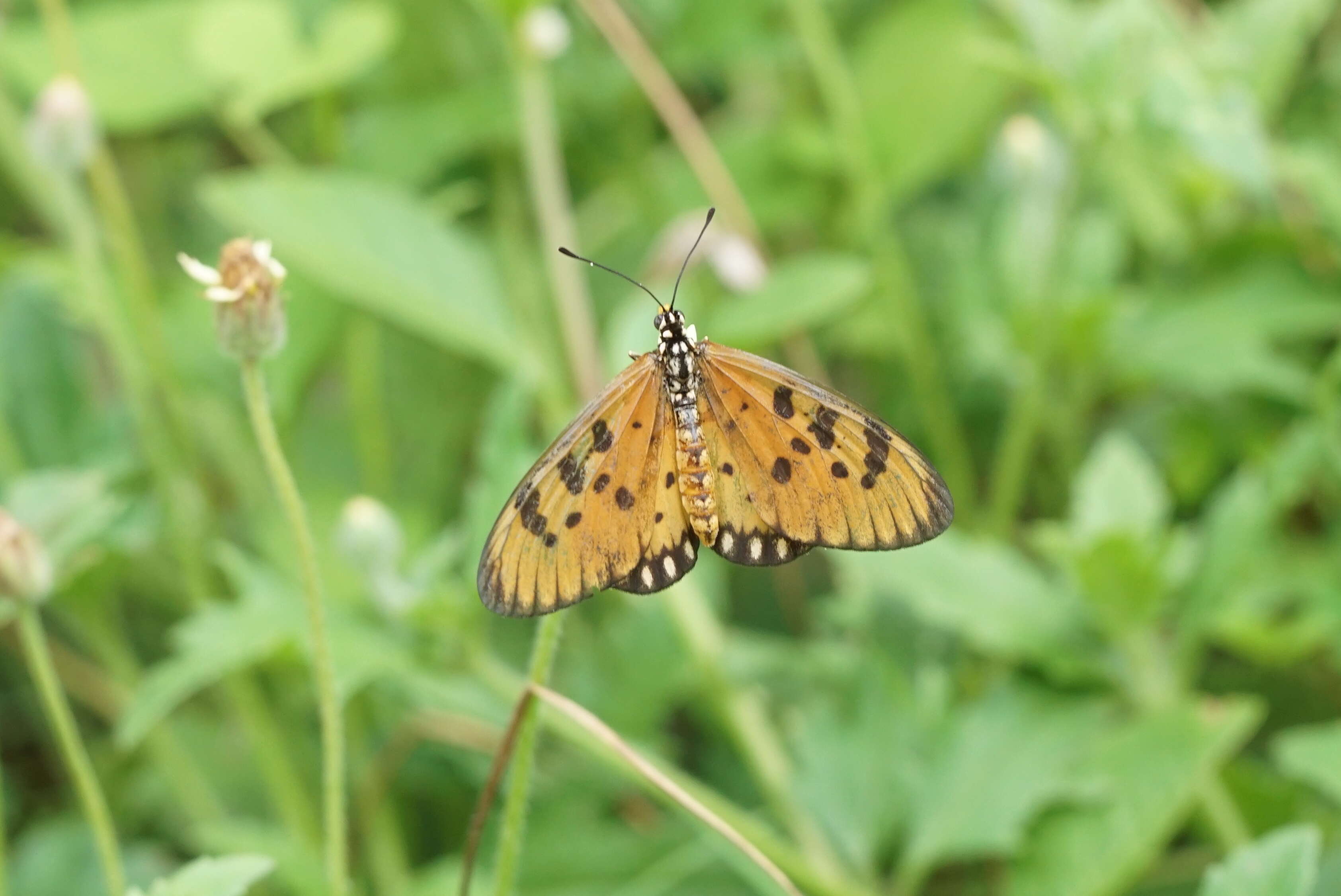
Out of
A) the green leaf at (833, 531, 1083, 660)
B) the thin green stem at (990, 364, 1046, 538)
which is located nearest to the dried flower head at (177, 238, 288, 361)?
the green leaf at (833, 531, 1083, 660)

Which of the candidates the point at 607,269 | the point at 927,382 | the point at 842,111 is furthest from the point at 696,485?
the point at 842,111

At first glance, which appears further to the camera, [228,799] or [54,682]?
[228,799]

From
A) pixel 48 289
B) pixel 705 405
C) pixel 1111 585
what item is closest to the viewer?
pixel 705 405

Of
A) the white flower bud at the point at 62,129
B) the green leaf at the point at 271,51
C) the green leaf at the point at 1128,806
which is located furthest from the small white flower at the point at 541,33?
the green leaf at the point at 1128,806

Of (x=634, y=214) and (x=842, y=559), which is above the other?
(x=634, y=214)

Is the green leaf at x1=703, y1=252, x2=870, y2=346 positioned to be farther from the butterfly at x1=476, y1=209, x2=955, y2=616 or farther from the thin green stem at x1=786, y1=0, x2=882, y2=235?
the butterfly at x1=476, y1=209, x2=955, y2=616

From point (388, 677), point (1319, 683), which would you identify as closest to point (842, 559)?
point (388, 677)

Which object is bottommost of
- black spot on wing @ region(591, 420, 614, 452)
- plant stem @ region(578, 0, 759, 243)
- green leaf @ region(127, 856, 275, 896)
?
green leaf @ region(127, 856, 275, 896)

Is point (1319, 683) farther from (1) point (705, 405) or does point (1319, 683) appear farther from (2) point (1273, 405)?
(1) point (705, 405)
